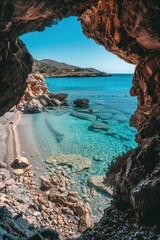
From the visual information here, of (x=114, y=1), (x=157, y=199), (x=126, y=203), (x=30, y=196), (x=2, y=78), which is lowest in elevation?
(x=30, y=196)

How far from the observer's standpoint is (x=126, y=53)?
12266mm

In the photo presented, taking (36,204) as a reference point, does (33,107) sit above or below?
above

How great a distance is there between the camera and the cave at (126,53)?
8.18 meters

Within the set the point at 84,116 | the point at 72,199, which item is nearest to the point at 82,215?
the point at 72,199

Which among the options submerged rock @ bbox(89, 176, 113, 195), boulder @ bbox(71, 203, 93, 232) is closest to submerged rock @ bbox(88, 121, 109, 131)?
submerged rock @ bbox(89, 176, 113, 195)

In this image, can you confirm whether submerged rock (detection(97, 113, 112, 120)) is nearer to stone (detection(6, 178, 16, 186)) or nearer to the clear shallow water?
the clear shallow water

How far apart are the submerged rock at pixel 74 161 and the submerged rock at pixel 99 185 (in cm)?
219

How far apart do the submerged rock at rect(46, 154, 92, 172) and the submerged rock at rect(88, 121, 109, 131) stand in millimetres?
12516

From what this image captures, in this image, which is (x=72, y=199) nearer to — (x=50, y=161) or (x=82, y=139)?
(x=50, y=161)

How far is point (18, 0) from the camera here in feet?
26.9

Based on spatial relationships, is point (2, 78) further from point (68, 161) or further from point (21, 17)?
point (68, 161)

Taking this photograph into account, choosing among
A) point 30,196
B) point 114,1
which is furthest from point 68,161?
point 114,1

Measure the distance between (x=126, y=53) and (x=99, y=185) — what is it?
35.6 ft

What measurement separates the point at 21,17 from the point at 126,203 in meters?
8.62
